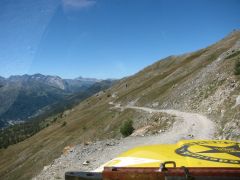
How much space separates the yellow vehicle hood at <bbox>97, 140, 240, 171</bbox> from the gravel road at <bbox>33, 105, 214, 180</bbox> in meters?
14.0

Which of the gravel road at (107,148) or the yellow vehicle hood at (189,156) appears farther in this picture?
the gravel road at (107,148)

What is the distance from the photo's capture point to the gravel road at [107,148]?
77.4 feet

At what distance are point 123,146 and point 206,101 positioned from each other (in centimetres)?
1957

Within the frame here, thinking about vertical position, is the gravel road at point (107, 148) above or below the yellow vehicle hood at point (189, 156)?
below

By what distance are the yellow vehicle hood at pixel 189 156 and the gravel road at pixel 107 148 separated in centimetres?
1403

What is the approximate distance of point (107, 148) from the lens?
27734mm

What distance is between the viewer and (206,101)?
43094 millimetres

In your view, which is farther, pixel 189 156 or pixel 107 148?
pixel 107 148

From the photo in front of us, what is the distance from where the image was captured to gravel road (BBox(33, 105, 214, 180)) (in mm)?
23594

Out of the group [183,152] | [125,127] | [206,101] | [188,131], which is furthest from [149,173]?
[125,127]

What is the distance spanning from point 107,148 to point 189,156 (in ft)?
70.1

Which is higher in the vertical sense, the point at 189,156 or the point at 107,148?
the point at 189,156

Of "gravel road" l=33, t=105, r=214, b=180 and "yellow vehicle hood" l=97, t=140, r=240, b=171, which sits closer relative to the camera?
"yellow vehicle hood" l=97, t=140, r=240, b=171

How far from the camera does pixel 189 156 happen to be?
6.90 m
